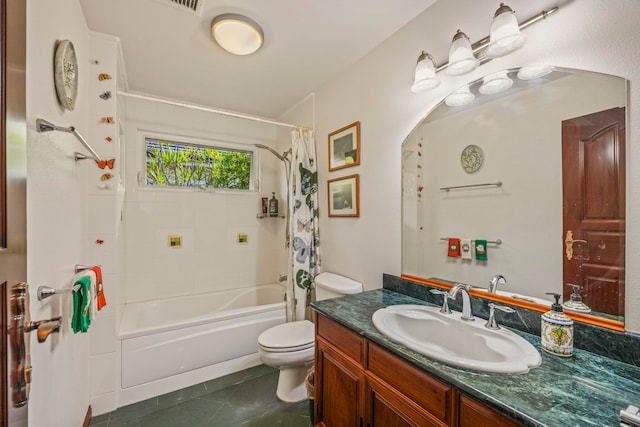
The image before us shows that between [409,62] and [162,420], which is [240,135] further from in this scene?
[162,420]

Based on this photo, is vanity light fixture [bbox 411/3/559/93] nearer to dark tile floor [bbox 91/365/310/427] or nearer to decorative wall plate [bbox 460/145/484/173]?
decorative wall plate [bbox 460/145/484/173]

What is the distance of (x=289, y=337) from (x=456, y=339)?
1145 mm

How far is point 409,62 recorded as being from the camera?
1.68m

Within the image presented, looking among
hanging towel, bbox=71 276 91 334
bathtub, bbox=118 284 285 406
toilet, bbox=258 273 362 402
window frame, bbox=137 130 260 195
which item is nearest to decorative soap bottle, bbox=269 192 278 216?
window frame, bbox=137 130 260 195

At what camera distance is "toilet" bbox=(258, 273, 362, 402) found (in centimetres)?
181

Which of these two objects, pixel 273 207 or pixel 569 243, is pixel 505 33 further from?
pixel 273 207

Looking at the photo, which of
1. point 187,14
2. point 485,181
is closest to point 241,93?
point 187,14

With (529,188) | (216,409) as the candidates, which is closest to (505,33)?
(529,188)

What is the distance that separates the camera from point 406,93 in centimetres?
170

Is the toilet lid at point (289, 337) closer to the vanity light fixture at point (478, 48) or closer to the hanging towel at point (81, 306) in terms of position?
the hanging towel at point (81, 306)

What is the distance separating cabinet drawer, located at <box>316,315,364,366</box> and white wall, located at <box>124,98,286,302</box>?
1.81 m

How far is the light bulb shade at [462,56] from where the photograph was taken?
4.21ft

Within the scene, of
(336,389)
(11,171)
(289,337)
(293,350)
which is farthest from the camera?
(289,337)

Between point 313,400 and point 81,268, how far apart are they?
151cm
